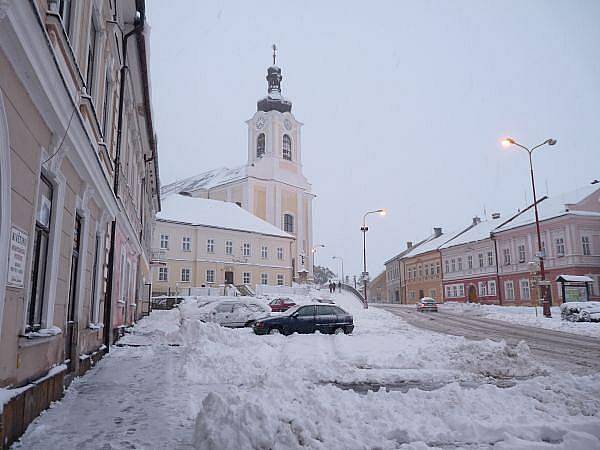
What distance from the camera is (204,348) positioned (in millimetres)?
13617

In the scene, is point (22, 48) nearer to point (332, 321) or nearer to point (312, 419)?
point (312, 419)

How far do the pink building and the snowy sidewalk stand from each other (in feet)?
113

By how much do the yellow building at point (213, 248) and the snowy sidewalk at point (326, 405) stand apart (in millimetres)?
38034

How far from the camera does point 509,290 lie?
1912 inches

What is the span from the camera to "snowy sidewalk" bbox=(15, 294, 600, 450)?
17.6ft

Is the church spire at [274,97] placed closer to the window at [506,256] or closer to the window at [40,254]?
the window at [506,256]

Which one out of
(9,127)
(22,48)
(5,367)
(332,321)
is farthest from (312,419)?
(332,321)

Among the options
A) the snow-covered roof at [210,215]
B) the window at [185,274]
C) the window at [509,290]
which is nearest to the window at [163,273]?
the window at [185,274]

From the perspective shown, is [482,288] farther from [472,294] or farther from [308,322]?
[308,322]

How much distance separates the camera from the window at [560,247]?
42.4 meters

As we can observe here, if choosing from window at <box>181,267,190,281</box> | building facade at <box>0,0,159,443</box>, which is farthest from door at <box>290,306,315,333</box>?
window at <box>181,267,190,281</box>

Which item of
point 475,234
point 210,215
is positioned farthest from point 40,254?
point 475,234

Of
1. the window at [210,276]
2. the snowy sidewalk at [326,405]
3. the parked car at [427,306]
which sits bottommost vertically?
the snowy sidewalk at [326,405]

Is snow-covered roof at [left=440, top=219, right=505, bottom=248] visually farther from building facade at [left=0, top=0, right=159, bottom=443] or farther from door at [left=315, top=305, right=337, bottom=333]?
building facade at [left=0, top=0, right=159, bottom=443]
